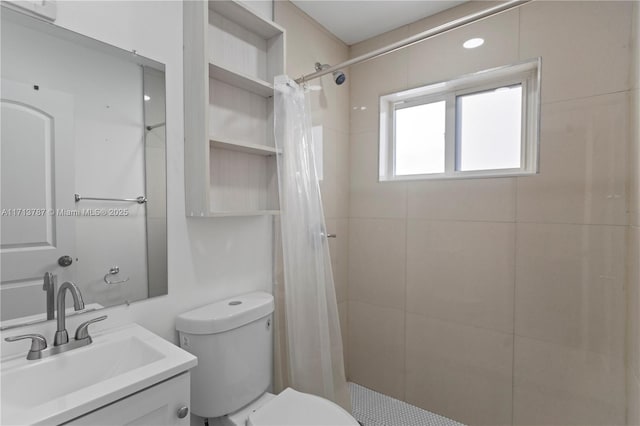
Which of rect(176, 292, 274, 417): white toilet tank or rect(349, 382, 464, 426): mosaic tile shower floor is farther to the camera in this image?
rect(349, 382, 464, 426): mosaic tile shower floor

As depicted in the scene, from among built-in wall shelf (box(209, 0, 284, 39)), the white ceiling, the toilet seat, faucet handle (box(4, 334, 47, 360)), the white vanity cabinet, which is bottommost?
the toilet seat

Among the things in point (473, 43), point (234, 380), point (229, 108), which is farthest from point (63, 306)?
point (473, 43)

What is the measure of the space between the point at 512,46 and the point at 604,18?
35cm

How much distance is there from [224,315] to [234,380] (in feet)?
0.89

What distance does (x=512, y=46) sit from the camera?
164 cm

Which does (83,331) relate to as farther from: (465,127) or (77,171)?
(465,127)

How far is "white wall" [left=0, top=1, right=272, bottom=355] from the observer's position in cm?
109

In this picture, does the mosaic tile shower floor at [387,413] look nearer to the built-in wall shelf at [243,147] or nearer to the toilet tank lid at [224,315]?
the toilet tank lid at [224,315]

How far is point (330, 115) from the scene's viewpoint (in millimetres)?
2115

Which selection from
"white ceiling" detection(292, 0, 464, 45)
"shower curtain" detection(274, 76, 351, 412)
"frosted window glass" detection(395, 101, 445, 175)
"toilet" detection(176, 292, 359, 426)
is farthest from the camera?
"frosted window glass" detection(395, 101, 445, 175)

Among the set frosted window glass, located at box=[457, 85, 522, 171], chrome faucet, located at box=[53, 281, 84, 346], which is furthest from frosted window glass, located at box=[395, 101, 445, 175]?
chrome faucet, located at box=[53, 281, 84, 346]

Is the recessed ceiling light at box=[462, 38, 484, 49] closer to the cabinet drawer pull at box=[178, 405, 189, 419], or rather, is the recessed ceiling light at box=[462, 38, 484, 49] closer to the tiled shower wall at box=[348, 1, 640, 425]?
the tiled shower wall at box=[348, 1, 640, 425]

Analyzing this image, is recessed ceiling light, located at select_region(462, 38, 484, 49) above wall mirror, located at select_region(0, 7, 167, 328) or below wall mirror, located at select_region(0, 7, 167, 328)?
above

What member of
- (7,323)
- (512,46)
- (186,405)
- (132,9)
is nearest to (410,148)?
(512,46)
